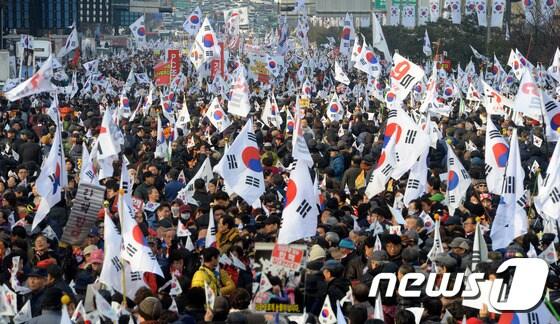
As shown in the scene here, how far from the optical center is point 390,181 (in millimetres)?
18359

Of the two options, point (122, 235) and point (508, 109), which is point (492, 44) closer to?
point (508, 109)

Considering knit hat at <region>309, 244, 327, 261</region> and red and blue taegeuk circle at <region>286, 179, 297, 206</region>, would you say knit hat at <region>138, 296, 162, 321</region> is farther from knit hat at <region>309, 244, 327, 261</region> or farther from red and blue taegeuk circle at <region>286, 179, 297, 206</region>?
red and blue taegeuk circle at <region>286, 179, 297, 206</region>

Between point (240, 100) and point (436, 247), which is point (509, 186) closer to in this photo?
point (436, 247)

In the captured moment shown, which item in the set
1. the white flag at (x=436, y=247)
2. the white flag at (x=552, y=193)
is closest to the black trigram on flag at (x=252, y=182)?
the white flag at (x=552, y=193)

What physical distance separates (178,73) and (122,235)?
27.0 m

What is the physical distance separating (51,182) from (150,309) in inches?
223

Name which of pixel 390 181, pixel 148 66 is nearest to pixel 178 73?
pixel 390 181

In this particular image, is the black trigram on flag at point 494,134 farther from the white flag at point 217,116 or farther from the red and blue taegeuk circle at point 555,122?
the white flag at point 217,116

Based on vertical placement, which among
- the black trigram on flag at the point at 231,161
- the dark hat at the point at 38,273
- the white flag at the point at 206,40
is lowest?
the dark hat at the point at 38,273

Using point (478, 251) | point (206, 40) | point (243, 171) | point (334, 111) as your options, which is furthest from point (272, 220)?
point (206, 40)

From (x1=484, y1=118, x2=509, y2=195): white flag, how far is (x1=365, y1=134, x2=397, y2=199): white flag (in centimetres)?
106

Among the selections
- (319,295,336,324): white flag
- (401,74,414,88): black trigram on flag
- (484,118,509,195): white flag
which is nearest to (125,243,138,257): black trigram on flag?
(319,295,336,324): white flag

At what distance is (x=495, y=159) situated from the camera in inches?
645

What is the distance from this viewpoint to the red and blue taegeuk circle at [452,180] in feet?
53.4
